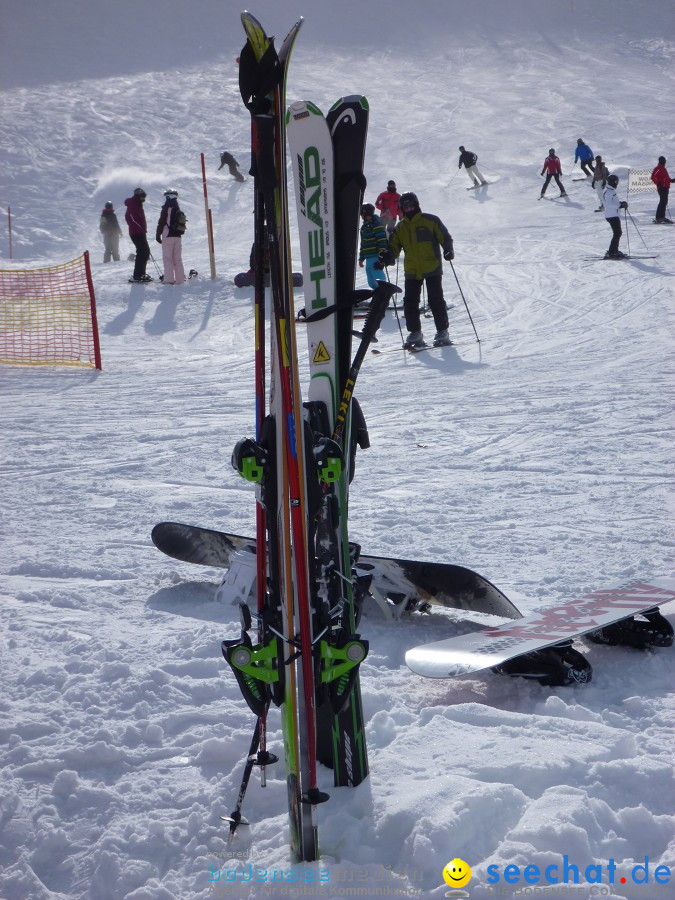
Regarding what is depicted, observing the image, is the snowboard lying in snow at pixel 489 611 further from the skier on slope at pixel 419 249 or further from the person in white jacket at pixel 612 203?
the person in white jacket at pixel 612 203

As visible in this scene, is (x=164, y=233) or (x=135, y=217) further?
(x=135, y=217)

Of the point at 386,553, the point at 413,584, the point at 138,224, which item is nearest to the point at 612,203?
the point at 138,224

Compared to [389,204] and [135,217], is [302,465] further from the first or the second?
[389,204]

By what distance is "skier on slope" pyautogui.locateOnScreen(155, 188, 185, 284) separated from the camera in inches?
534

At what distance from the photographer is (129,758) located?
2.80 meters

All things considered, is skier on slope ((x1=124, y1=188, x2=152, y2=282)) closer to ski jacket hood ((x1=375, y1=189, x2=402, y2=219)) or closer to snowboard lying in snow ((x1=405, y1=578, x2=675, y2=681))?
ski jacket hood ((x1=375, y1=189, x2=402, y2=219))

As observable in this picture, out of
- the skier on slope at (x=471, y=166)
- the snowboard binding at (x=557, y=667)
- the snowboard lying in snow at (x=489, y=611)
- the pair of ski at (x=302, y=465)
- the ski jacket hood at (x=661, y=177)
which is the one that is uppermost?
the skier on slope at (x=471, y=166)

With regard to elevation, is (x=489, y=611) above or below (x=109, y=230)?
below

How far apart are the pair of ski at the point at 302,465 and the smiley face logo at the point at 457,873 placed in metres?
0.35

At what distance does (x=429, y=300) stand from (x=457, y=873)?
28.2 ft

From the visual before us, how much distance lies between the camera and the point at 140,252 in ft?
47.8

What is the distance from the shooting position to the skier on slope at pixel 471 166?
71.6 ft

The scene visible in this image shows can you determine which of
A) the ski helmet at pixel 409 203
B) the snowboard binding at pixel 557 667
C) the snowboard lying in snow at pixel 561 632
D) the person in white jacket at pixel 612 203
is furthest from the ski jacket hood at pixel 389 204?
the snowboard binding at pixel 557 667

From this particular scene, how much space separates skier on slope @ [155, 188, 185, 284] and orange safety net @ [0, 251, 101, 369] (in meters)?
1.44
